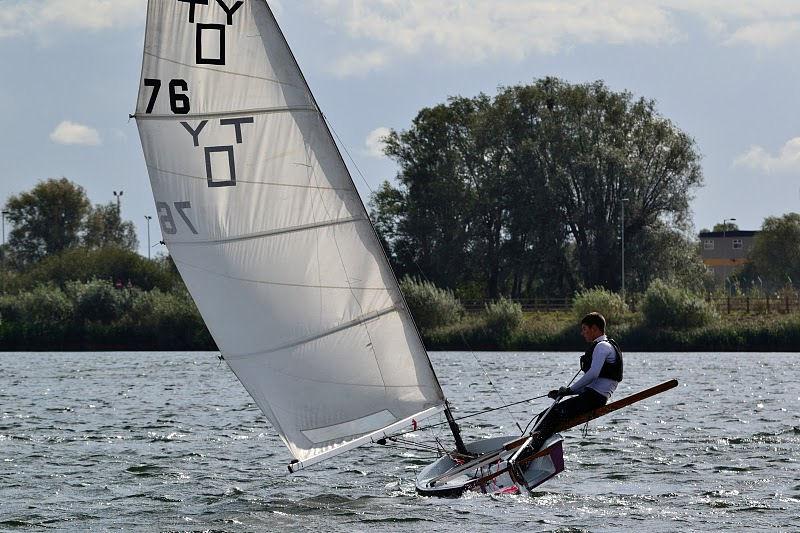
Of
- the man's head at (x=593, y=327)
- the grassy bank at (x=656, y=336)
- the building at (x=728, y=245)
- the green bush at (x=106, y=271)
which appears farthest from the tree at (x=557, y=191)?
the building at (x=728, y=245)

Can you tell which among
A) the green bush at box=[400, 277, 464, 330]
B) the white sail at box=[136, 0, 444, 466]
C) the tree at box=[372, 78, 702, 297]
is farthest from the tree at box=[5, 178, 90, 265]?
the white sail at box=[136, 0, 444, 466]

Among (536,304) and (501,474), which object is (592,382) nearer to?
(501,474)

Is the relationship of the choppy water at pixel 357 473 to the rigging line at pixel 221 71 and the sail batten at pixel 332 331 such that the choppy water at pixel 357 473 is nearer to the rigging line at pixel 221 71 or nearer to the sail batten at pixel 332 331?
the sail batten at pixel 332 331

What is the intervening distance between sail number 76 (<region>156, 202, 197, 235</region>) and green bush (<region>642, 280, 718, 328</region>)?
5297 centimetres

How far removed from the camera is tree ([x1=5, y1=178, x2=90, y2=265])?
12731cm

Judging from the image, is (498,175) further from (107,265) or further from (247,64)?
(247,64)

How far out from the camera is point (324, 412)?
16.6 m

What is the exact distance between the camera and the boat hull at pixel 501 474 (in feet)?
53.5

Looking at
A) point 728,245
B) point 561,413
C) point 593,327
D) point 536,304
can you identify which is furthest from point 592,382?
point 728,245

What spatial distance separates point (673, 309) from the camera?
219ft

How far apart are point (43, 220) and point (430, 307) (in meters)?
68.8

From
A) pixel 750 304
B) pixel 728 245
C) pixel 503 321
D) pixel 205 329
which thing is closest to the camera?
pixel 503 321

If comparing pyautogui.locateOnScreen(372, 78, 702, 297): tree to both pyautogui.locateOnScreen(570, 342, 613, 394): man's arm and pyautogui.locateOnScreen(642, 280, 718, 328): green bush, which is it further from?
pyautogui.locateOnScreen(570, 342, 613, 394): man's arm

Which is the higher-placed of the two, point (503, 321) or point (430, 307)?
point (430, 307)
